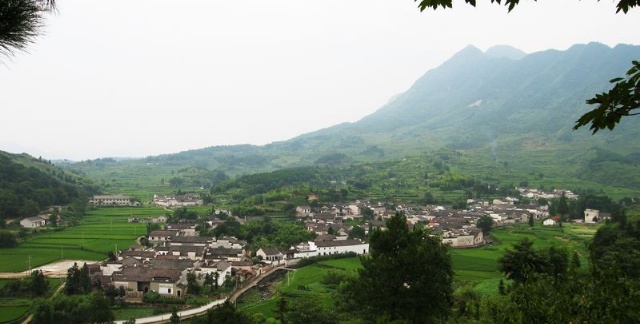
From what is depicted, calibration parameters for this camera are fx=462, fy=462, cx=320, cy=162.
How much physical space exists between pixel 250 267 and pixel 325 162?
316 ft

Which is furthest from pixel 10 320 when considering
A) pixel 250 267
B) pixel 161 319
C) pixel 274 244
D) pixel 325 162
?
pixel 325 162

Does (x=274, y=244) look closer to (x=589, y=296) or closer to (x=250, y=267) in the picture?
(x=250, y=267)

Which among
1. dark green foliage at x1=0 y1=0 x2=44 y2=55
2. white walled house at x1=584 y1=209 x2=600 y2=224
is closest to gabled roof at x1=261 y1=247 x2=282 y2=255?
white walled house at x1=584 y1=209 x2=600 y2=224

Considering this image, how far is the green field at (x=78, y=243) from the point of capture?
37.0 m

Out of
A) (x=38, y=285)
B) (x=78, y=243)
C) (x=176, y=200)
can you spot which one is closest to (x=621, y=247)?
(x=38, y=285)

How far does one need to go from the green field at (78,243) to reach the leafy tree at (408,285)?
29.4 m

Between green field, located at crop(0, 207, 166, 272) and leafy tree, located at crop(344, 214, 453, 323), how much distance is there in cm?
2941

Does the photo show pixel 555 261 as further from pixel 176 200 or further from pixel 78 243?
pixel 176 200

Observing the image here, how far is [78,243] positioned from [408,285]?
124ft

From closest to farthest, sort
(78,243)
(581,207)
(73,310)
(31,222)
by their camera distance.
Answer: (73,310) < (78,243) < (31,222) < (581,207)

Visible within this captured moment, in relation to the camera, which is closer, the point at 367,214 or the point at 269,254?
the point at 269,254

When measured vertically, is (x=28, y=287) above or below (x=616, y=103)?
below

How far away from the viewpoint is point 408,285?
16.3 m

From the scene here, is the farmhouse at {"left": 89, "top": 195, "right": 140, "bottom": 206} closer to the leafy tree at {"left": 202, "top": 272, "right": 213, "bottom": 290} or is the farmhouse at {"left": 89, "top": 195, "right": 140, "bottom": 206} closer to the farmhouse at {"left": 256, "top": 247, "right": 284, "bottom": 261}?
the farmhouse at {"left": 256, "top": 247, "right": 284, "bottom": 261}
